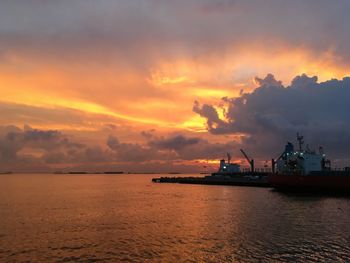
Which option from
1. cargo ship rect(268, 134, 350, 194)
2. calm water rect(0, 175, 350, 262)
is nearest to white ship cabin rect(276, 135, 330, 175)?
cargo ship rect(268, 134, 350, 194)

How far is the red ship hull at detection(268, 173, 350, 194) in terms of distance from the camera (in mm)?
80375

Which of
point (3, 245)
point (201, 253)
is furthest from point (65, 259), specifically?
point (201, 253)

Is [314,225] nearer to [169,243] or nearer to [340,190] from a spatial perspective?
[169,243]

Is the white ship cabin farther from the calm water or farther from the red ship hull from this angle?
the calm water

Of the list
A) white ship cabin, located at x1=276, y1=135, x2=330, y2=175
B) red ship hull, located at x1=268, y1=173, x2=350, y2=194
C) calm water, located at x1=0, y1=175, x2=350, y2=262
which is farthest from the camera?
white ship cabin, located at x1=276, y1=135, x2=330, y2=175

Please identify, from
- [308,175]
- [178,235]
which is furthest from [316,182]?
[178,235]

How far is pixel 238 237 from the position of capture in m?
36.0

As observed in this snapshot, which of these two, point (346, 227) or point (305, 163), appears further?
point (305, 163)

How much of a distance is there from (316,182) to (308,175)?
11.2 feet

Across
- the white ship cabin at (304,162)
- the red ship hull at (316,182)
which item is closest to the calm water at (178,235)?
the red ship hull at (316,182)

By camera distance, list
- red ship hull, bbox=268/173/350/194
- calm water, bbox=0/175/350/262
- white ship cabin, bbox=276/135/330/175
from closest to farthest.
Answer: calm water, bbox=0/175/350/262 → red ship hull, bbox=268/173/350/194 → white ship cabin, bbox=276/135/330/175

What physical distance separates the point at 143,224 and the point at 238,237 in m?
13.6

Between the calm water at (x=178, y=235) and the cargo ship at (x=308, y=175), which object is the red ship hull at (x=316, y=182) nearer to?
the cargo ship at (x=308, y=175)

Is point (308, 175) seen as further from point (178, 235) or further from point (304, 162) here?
point (178, 235)
